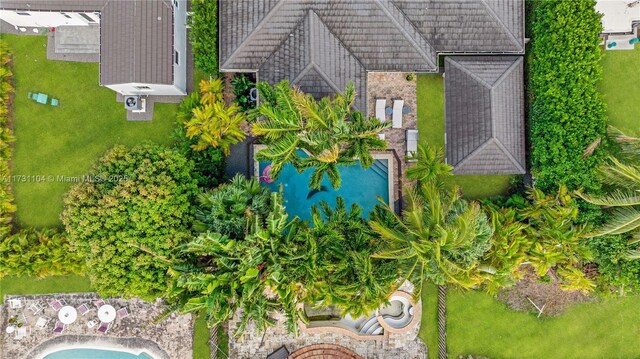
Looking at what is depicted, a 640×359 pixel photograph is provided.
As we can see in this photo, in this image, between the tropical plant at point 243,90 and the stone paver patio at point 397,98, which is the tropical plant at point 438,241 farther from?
the tropical plant at point 243,90

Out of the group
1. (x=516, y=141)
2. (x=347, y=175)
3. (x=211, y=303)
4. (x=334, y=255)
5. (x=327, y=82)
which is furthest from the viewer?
(x=347, y=175)

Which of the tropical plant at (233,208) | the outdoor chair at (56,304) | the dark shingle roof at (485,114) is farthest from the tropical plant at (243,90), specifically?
the outdoor chair at (56,304)

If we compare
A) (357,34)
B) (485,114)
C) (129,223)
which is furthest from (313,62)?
(129,223)

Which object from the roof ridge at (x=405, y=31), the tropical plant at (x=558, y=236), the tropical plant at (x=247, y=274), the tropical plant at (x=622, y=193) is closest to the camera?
the tropical plant at (x=247, y=274)

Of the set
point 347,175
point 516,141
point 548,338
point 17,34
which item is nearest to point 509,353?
point 548,338

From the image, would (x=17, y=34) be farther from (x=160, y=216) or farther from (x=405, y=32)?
(x=405, y=32)

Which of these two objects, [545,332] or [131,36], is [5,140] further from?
[545,332]

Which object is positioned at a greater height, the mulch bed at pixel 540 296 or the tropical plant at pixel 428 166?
the tropical plant at pixel 428 166
